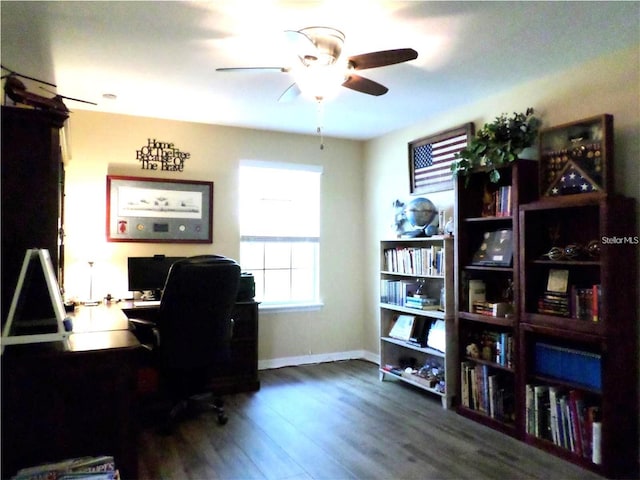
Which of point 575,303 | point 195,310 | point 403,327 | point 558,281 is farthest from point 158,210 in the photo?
point 575,303

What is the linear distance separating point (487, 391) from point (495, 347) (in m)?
0.32

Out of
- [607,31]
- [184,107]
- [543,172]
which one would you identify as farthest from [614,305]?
[184,107]

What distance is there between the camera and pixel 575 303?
273 centimetres

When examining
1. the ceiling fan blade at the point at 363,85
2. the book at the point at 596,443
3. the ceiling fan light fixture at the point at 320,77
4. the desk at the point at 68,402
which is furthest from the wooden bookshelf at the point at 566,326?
the desk at the point at 68,402

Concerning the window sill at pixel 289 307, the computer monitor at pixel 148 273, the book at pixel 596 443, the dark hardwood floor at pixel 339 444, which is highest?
the computer monitor at pixel 148 273

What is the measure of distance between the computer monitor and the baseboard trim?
1.35 m

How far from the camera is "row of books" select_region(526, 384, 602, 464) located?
259cm

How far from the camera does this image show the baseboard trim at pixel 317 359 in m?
4.69

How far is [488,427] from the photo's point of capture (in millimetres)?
3199

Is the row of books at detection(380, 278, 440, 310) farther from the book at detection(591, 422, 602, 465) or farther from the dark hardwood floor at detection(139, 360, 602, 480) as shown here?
the book at detection(591, 422, 602, 465)

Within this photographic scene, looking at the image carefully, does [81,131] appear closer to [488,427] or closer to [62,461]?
[62,461]

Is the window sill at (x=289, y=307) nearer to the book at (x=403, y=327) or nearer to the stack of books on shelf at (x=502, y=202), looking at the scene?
the book at (x=403, y=327)

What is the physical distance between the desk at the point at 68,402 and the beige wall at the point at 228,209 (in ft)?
7.15

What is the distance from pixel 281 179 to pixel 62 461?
3.43 meters
